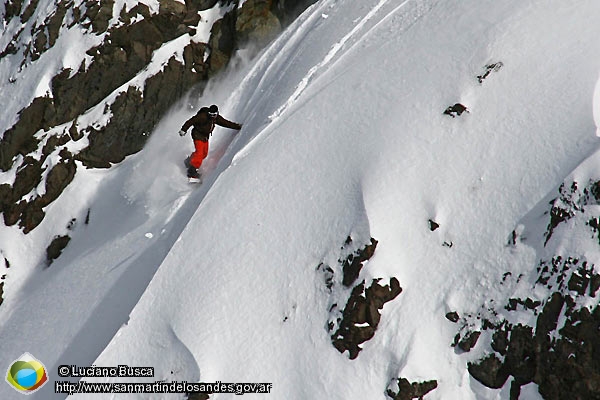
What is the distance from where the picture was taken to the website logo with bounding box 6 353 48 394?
9.55 meters

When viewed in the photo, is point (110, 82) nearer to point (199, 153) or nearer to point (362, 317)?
point (199, 153)

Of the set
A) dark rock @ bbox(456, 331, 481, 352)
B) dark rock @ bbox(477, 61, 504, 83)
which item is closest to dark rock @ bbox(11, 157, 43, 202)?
dark rock @ bbox(477, 61, 504, 83)

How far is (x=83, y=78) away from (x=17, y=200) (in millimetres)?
3161

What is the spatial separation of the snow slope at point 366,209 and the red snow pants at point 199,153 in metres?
0.57

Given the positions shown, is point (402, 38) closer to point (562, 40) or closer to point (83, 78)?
point (562, 40)

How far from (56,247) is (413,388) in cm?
881

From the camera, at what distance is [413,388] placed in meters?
6.55

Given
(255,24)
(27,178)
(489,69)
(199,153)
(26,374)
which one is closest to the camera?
(489,69)

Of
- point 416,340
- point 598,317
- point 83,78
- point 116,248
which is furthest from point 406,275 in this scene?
point 83,78

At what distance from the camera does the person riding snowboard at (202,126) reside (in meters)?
10.3

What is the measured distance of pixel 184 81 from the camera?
13.0m

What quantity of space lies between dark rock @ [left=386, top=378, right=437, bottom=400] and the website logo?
19.4 ft

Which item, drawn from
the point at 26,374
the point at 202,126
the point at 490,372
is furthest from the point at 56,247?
the point at 490,372

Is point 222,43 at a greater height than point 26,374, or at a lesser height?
greater
